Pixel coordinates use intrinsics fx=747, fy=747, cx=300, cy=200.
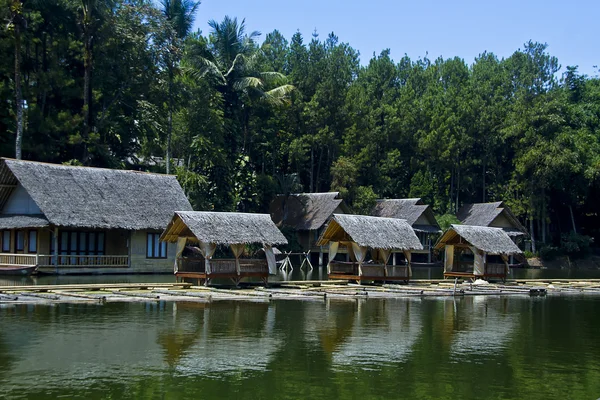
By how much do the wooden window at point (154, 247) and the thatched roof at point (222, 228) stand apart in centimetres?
988

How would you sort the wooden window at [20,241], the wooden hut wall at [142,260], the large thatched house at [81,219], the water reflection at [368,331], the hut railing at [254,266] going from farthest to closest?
the wooden hut wall at [142,260] < the wooden window at [20,241] < the large thatched house at [81,219] < the hut railing at [254,266] < the water reflection at [368,331]

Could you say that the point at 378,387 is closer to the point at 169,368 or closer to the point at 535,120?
the point at 169,368

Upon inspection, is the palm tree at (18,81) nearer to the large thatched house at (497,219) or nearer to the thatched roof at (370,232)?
the thatched roof at (370,232)

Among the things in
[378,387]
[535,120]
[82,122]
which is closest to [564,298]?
[378,387]

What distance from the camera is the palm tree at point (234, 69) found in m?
54.8

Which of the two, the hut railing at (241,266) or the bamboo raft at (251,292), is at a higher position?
the hut railing at (241,266)

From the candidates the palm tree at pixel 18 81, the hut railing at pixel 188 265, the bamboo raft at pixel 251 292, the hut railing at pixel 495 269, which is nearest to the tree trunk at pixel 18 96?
the palm tree at pixel 18 81

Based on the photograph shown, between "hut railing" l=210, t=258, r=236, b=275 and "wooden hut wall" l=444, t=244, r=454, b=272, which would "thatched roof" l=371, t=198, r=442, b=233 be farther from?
"hut railing" l=210, t=258, r=236, b=275

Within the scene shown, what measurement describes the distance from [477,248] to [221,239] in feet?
49.3

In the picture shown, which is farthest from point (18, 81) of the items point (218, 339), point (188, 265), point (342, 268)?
point (218, 339)

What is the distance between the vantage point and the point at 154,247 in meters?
41.2

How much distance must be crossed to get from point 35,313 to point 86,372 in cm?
777

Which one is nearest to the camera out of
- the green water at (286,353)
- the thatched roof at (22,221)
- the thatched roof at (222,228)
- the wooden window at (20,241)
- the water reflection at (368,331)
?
the green water at (286,353)

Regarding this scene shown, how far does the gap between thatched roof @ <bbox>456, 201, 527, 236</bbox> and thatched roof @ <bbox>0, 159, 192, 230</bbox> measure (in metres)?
29.4
